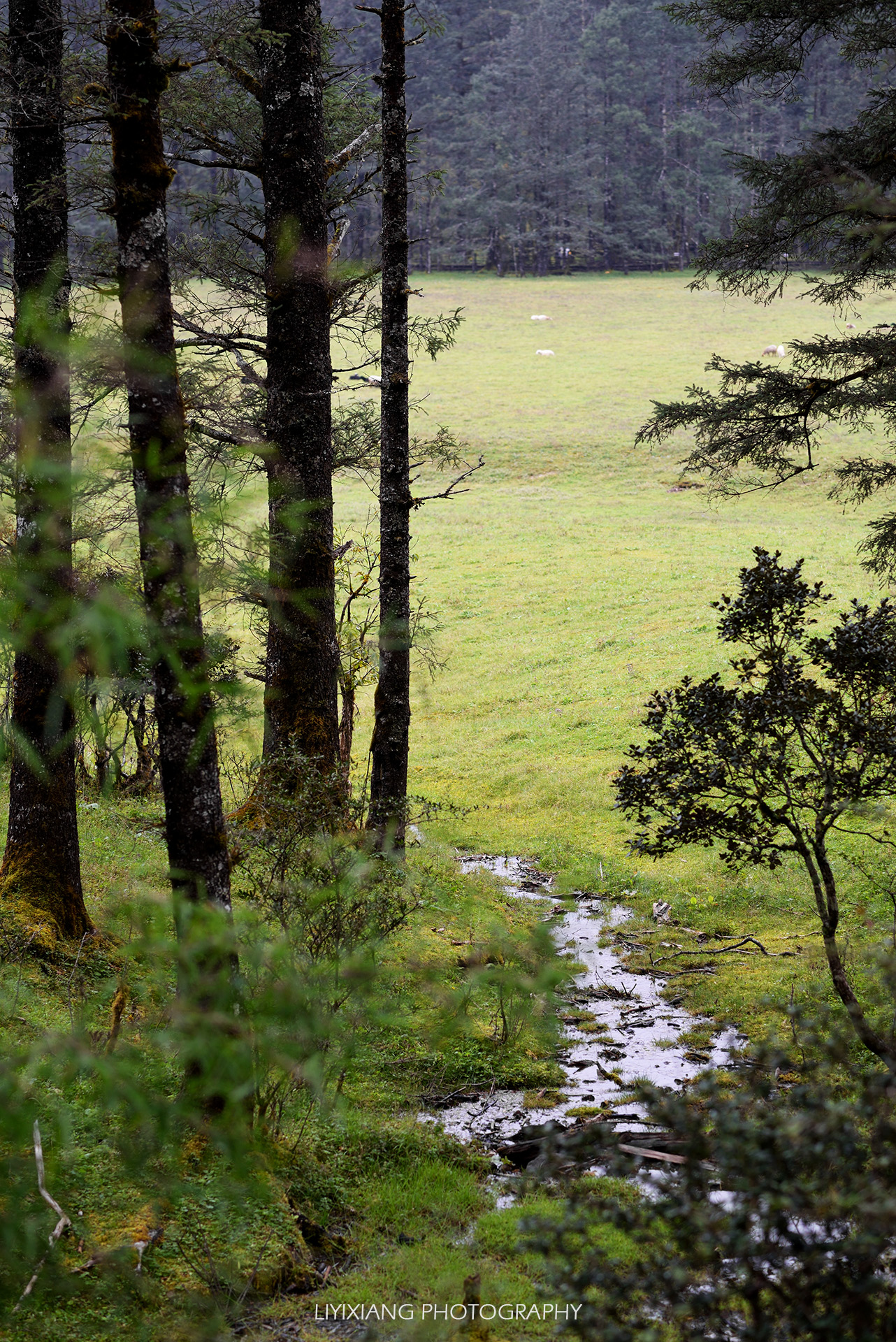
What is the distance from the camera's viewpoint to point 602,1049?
6914 mm

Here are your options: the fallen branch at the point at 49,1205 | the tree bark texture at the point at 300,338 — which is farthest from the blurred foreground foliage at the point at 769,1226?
the tree bark texture at the point at 300,338

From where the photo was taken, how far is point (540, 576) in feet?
81.1

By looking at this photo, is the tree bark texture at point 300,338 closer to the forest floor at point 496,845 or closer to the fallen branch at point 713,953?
the forest floor at point 496,845

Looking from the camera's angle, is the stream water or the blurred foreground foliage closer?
the blurred foreground foliage

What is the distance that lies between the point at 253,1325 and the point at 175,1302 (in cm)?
31

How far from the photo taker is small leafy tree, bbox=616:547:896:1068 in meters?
6.12

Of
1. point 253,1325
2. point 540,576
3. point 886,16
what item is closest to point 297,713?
point 253,1325

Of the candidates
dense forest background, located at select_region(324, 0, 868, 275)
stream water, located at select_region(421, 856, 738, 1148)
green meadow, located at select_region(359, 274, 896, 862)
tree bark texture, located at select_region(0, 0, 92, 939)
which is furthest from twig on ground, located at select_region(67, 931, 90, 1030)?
dense forest background, located at select_region(324, 0, 868, 275)

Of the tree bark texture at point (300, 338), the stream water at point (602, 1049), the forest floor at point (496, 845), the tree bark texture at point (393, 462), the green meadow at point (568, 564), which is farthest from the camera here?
the green meadow at point (568, 564)

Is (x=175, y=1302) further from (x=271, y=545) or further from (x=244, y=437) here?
(x=244, y=437)

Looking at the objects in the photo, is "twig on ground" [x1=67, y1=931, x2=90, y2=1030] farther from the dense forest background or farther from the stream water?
the dense forest background

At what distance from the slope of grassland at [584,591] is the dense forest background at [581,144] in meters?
24.7

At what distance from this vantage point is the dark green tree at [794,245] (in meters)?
9.08

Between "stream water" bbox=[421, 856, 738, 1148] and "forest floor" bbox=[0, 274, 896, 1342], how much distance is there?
0.80 feet
